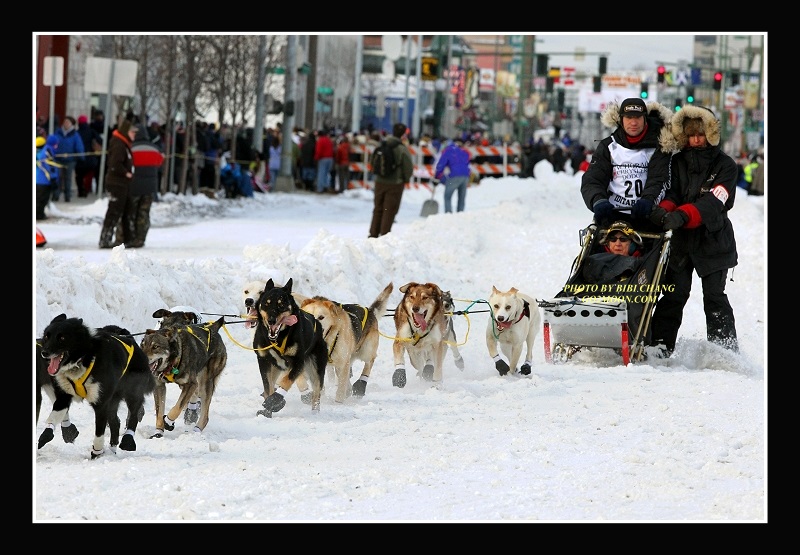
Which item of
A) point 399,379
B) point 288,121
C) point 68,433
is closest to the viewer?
point 68,433

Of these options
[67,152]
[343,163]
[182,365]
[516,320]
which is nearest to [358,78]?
[343,163]

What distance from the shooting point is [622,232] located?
9.91m

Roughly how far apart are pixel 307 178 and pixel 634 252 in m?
23.9

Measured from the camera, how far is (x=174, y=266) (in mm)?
11547

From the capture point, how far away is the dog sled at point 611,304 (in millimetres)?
9469

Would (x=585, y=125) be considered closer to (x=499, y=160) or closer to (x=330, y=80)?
(x=330, y=80)

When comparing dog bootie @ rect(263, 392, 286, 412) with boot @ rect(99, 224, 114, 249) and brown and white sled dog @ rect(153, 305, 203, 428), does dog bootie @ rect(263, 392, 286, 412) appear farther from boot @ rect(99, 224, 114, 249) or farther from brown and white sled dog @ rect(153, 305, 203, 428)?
boot @ rect(99, 224, 114, 249)

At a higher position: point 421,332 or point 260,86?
point 260,86

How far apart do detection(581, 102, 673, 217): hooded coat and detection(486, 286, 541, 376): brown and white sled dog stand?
108 cm

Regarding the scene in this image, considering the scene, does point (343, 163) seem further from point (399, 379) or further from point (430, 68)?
point (399, 379)

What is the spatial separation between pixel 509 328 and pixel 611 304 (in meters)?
0.76

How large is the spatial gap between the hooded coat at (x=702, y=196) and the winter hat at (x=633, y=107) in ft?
0.86

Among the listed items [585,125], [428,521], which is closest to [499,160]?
[428,521]

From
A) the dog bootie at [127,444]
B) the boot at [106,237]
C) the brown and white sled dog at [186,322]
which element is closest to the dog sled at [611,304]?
the brown and white sled dog at [186,322]
